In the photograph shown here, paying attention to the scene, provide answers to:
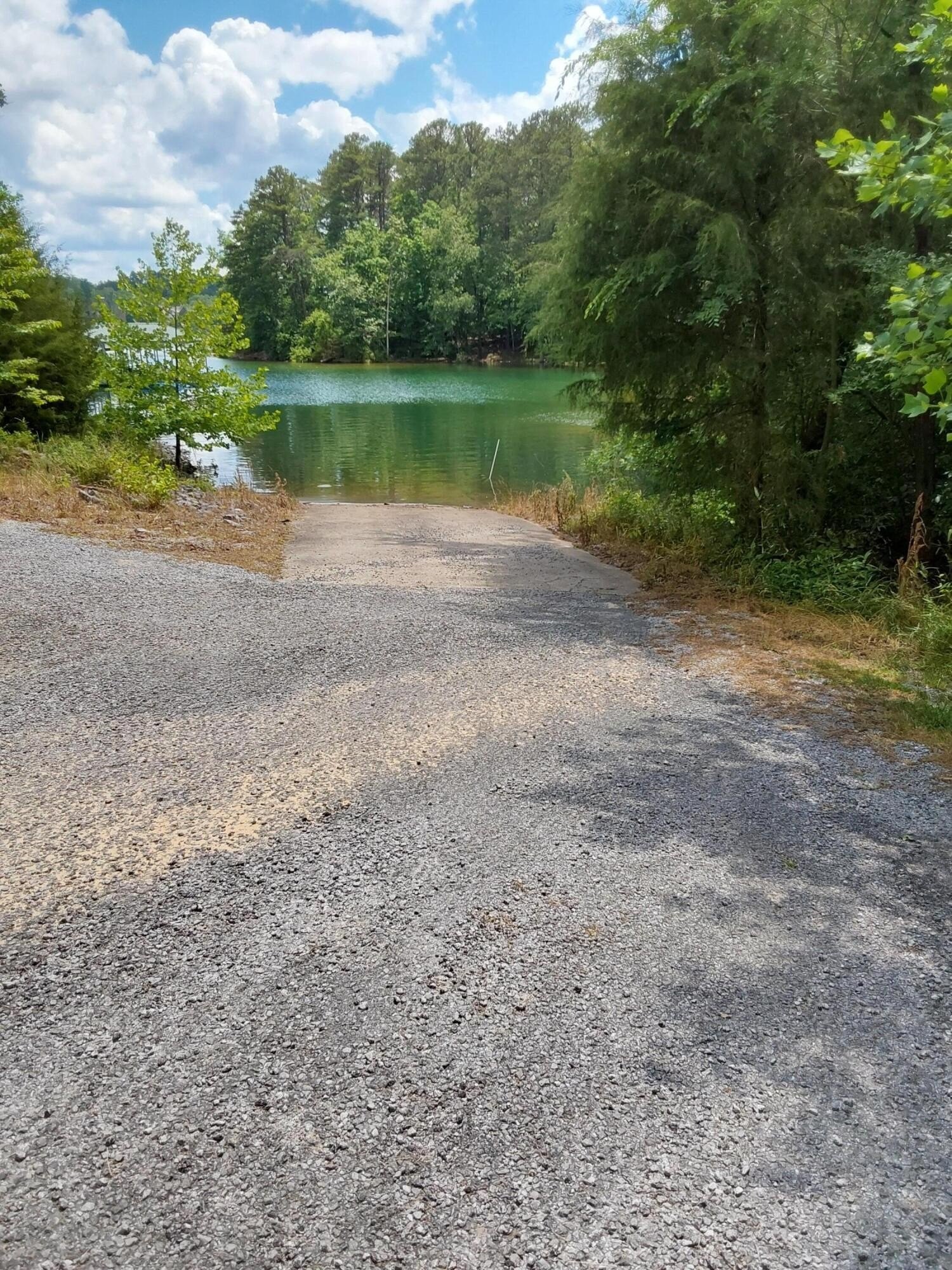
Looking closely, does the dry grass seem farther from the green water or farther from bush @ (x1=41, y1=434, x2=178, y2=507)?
the green water

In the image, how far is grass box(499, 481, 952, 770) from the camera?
5.36 m

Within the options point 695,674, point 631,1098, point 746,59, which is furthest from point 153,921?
point 746,59

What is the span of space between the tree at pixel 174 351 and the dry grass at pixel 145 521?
1.89m

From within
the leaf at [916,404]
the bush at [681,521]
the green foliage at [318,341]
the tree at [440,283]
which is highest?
the tree at [440,283]

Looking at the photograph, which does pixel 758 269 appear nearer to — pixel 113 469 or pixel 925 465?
pixel 925 465

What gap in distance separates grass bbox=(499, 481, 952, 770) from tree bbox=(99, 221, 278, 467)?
7.99 m

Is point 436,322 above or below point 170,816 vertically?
above

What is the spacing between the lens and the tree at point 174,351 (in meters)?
14.0

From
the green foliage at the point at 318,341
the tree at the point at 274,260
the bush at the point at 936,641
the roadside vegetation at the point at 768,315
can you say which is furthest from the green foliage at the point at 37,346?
the tree at the point at 274,260

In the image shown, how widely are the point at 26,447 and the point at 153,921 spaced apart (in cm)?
Result: 1308

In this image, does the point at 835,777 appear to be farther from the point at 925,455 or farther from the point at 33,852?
the point at 925,455

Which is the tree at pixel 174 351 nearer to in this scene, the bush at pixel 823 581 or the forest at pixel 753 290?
the forest at pixel 753 290

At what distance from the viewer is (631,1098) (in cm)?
235

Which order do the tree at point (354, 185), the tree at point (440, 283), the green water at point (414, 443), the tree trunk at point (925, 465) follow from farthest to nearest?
the tree at point (354, 185), the tree at point (440, 283), the green water at point (414, 443), the tree trunk at point (925, 465)
